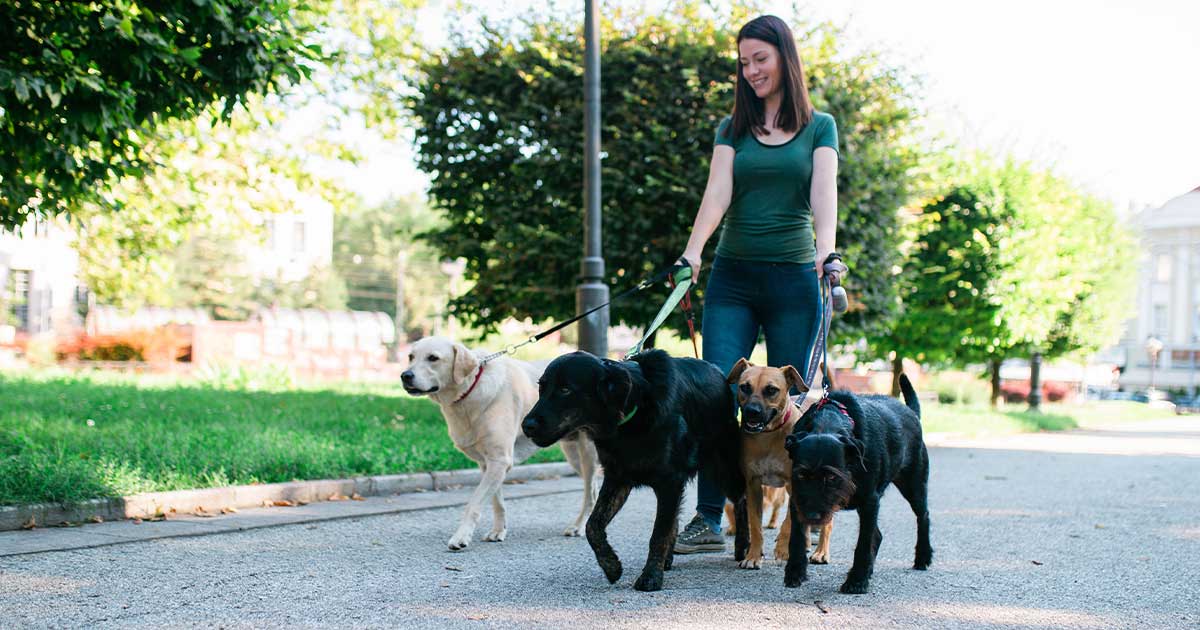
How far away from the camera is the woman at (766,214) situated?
209 inches

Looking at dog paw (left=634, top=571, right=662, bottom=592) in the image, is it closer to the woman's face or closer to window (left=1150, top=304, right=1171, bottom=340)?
the woman's face

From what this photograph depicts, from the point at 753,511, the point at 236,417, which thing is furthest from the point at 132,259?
the point at 753,511

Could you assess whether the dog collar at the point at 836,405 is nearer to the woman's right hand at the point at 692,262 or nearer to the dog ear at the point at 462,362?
the woman's right hand at the point at 692,262

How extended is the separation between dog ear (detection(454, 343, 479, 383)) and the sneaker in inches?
Answer: 55.6

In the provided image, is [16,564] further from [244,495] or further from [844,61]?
[844,61]

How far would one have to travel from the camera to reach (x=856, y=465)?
4215mm

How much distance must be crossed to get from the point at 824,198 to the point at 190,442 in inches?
218

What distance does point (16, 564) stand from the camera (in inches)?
192

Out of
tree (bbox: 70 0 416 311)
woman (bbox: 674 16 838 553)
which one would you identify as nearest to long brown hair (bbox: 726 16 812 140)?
woman (bbox: 674 16 838 553)

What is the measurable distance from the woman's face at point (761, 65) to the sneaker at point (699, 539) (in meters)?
2.15

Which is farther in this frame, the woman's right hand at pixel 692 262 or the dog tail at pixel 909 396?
the woman's right hand at pixel 692 262

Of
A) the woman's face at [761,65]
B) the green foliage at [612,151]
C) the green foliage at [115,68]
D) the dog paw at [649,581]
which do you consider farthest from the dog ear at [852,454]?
the green foliage at [612,151]

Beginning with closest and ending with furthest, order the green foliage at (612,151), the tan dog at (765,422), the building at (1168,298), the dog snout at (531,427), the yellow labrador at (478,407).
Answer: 1. the dog snout at (531,427)
2. the tan dog at (765,422)
3. the yellow labrador at (478,407)
4. the green foliage at (612,151)
5. the building at (1168,298)

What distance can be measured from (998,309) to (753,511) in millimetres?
18774
